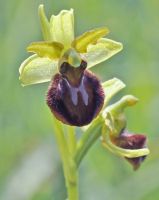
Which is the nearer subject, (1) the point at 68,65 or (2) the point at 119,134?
(1) the point at 68,65

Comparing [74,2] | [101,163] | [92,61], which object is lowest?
[101,163]

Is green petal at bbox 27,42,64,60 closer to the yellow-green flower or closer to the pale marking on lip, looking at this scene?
the yellow-green flower

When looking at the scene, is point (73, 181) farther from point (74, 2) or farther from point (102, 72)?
point (74, 2)

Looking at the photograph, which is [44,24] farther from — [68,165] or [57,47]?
[68,165]

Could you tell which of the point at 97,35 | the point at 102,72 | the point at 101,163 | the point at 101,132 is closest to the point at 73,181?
the point at 101,132

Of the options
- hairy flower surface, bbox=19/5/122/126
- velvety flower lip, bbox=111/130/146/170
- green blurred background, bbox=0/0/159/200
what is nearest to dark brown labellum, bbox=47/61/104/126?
hairy flower surface, bbox=19/5/122/126

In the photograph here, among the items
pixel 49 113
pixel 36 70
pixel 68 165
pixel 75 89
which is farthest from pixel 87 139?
pixel 49 113

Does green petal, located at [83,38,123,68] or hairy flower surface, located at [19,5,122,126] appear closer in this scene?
hairy flower surface, located at [19,5,122,126]
